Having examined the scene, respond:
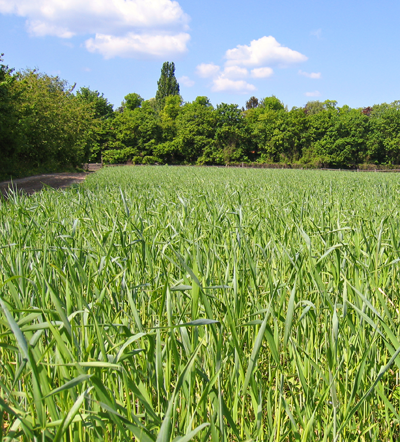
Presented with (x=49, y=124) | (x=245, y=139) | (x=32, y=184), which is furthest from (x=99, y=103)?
(x=32, y=184)

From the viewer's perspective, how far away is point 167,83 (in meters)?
Result: 83.7

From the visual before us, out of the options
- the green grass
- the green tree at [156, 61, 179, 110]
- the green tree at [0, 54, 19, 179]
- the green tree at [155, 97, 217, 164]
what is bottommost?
the green grass

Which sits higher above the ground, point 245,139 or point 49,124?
point 245,139

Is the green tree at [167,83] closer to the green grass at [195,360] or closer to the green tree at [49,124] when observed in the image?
the green tree at [49,124]

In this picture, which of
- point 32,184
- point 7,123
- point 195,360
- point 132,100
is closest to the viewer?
point 195,360

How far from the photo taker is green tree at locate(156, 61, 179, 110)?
8312 centimetres

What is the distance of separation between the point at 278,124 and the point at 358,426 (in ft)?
184

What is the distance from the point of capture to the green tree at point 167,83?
83.1 metres

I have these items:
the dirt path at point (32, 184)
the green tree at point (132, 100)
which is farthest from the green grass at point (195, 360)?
the green tree at point (132, 100)

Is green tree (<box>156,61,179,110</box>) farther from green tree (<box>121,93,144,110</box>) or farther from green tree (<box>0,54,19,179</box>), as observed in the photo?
green tree (<box>0,54,19,179</box>)

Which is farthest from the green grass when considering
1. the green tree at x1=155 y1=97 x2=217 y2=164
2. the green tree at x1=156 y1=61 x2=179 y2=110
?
the green tree at x1=156 y1=61 x2=179 y2=110

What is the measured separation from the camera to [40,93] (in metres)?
26.5

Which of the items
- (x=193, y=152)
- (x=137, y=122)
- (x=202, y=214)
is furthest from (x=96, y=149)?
(x=202, y=214)

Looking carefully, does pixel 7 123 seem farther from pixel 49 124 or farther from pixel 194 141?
pixel 194 141
